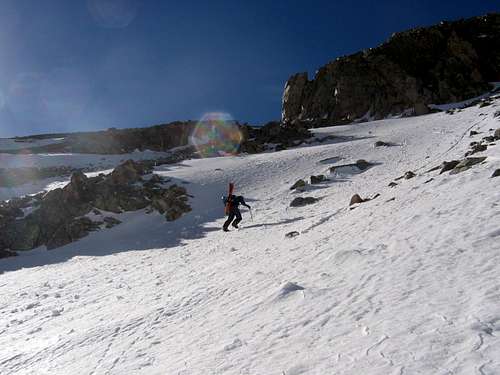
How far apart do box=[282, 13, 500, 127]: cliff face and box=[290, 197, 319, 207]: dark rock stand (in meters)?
39.8

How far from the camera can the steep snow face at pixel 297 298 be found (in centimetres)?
425

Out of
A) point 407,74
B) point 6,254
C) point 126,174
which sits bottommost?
point 6,254

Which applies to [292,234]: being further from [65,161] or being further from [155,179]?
[65,161]

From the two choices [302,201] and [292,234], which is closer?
[292,234]

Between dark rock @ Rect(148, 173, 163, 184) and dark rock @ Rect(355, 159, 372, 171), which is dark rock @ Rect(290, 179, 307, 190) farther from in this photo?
dark rock @ Rect(148, 173, 163, 184)

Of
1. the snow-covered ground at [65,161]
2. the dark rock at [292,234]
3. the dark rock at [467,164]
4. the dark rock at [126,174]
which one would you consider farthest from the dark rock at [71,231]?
the dark rock at [467,164]

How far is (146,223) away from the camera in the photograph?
848 inches

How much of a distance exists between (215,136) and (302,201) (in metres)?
46.4

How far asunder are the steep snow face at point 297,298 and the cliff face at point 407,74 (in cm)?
4706

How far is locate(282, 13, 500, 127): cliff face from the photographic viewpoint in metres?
60.2

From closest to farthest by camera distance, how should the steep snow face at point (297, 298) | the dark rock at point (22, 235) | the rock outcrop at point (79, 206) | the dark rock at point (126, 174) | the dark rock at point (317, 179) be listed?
the steep snow face at point (297, 298) → the dark rock at point (22, 235) → the rock outcrop at point (79, 206) → the dark rock at point (317, 179) → the dark rock at point (126, 174)

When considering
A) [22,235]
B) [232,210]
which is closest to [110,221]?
[22,235]

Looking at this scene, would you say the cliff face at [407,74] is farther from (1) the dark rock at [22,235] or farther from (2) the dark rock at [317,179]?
(1) the dark rock at [22,235]

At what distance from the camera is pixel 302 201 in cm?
1870
